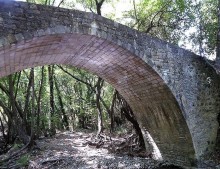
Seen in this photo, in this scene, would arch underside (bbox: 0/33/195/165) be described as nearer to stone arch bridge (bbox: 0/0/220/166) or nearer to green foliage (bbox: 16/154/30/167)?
stone arch bridge (bbox: 0/0/220/166)

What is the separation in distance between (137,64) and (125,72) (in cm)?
76

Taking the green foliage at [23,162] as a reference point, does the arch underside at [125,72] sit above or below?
above

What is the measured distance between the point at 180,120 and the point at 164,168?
1432 millimetres

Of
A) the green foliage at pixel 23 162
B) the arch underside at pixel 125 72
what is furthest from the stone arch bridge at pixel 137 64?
the green foliage at pixel 23 162

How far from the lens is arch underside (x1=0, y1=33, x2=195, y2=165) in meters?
5.81

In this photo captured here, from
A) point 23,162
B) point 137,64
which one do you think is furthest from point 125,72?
point 23,162

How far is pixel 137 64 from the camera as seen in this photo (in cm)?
723

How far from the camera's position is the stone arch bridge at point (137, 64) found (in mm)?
5109

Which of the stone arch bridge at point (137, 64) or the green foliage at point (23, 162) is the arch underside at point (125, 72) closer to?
the stone arch bridge at point (137, 64)

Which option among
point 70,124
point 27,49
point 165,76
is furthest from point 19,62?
point 70,124

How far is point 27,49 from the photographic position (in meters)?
5.54

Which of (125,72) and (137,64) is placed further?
(125,72)

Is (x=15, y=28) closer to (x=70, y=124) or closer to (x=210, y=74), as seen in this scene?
(x=210, y=74)

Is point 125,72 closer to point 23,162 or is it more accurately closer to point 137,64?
point 137,64
